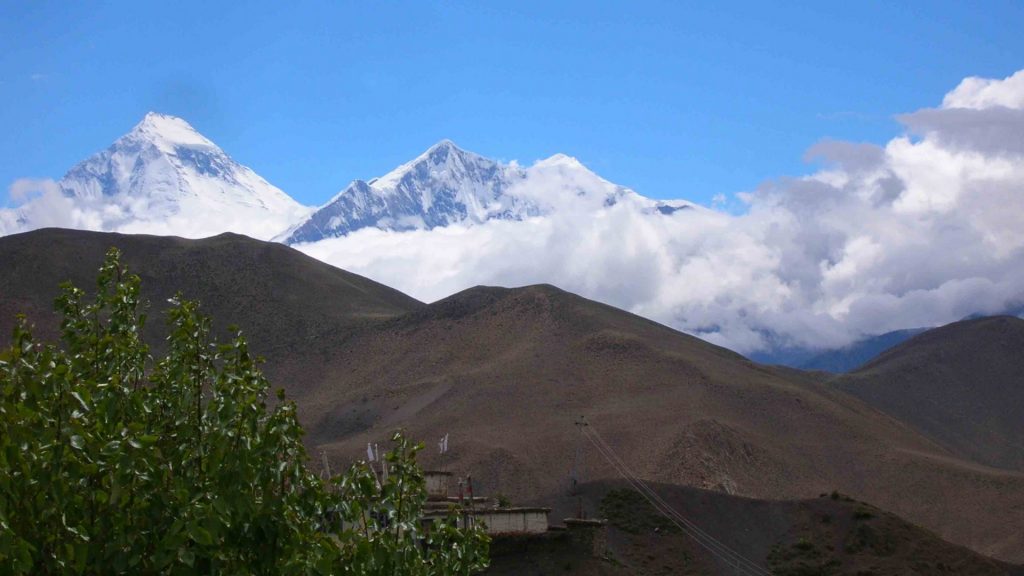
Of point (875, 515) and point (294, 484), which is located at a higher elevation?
point (294, 484)

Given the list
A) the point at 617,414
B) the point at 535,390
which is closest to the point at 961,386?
the point at 535,390

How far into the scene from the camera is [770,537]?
6009 centimetres

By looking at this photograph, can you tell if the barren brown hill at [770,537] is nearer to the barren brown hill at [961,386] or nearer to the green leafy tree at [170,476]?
the green leafy tree at [170,476]

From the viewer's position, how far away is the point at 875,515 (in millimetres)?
60812

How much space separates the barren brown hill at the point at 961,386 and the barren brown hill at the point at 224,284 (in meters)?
61.2

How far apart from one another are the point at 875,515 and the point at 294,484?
182 ft

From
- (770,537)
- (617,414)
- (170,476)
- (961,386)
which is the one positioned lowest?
(770,537)

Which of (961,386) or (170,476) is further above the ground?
(961,386)

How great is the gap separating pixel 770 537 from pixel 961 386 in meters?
101

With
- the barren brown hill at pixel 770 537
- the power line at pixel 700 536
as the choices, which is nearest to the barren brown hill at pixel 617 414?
the power line at pixel 700 536

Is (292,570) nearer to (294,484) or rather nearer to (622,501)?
(294,484)

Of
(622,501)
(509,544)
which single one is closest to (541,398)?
(622,501)

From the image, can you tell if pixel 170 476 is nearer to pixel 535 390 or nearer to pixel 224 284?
pixel 535 390

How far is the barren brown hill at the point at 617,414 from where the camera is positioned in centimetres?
8056
